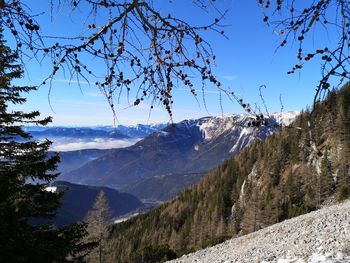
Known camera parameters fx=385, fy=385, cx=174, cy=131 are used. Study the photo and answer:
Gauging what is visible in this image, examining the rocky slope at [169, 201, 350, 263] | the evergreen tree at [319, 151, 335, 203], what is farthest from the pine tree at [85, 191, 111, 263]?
the evergreen tree at [319, 151, 335, 203]

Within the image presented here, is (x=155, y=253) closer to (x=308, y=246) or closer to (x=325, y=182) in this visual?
(x=325, y=182)

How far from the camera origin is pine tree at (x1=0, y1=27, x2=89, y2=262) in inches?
Answer: 460

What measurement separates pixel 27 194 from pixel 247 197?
105m

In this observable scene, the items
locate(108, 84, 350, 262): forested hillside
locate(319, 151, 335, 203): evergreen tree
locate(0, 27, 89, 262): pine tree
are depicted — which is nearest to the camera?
locate(0, 27, 89, 262): pine tree

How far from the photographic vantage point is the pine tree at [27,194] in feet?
38.3

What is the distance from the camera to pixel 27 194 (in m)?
16.8

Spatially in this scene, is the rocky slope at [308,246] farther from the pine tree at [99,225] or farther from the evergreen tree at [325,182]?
the evergreen tree at [325,182]

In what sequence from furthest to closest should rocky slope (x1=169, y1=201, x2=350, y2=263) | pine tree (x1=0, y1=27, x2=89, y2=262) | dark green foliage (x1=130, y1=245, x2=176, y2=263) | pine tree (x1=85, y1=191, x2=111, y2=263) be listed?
dark green foliage (x1=130, y1=245, x2=176, y2=263) < pine tree (x1=85, y1=191, x2=111, y2=263) < rocky slope (x1=169, y1=201, x2=350, y2=263) < pine tree (x1=0, y1=27, x2=89, y2=262)

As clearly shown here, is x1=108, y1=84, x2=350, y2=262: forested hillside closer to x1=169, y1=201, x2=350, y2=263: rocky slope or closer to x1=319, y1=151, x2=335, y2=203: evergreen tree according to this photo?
x1=319, y1=151, x2=335, y2=203: evergreen tree

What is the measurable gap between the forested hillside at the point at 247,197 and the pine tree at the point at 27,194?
4442cm

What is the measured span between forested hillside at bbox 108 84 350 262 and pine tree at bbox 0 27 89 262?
4442cm

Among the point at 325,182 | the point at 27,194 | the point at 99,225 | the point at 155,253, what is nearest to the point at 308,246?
the point at 27,194

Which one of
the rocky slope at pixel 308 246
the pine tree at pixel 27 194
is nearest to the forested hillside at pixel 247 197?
the rocky slope at pixel 308 246

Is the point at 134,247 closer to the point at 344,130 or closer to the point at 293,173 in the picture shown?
the point at 293,173
